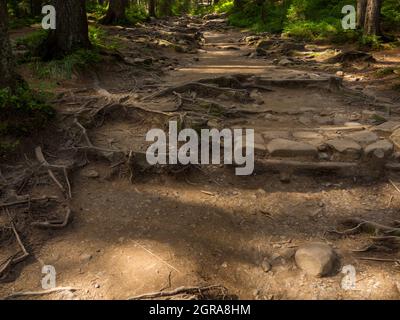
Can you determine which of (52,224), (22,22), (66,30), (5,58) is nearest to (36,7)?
(22,22)

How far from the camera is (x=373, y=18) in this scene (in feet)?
41.5

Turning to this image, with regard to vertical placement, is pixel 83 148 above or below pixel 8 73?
below

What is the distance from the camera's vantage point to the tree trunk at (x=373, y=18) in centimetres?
1238

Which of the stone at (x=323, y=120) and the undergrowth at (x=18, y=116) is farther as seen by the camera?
the stone at (x=323, y=120)

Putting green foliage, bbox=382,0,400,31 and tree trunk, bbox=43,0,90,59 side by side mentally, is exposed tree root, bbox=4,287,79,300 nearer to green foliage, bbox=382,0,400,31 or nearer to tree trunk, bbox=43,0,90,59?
tree trunk, bbox=43,0,90,59

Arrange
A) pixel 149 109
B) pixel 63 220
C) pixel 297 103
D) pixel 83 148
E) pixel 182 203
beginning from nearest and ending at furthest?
1. pixel 63 220
2. pixel 182 203
3. pixel 83 148
4. pixel 149 109
5. pixel 297 103

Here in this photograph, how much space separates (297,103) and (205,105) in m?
2.26

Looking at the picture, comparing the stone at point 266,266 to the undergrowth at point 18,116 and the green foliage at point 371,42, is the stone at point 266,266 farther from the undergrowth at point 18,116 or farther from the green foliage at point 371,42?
the green foliage at point 371,42

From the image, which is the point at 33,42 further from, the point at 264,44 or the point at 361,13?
the point at 361,13

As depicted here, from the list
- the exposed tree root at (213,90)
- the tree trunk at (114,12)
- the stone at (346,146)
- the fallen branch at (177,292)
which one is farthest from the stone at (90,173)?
the tree trunk at (114,12)

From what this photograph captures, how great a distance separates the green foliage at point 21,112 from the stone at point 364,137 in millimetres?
5109
